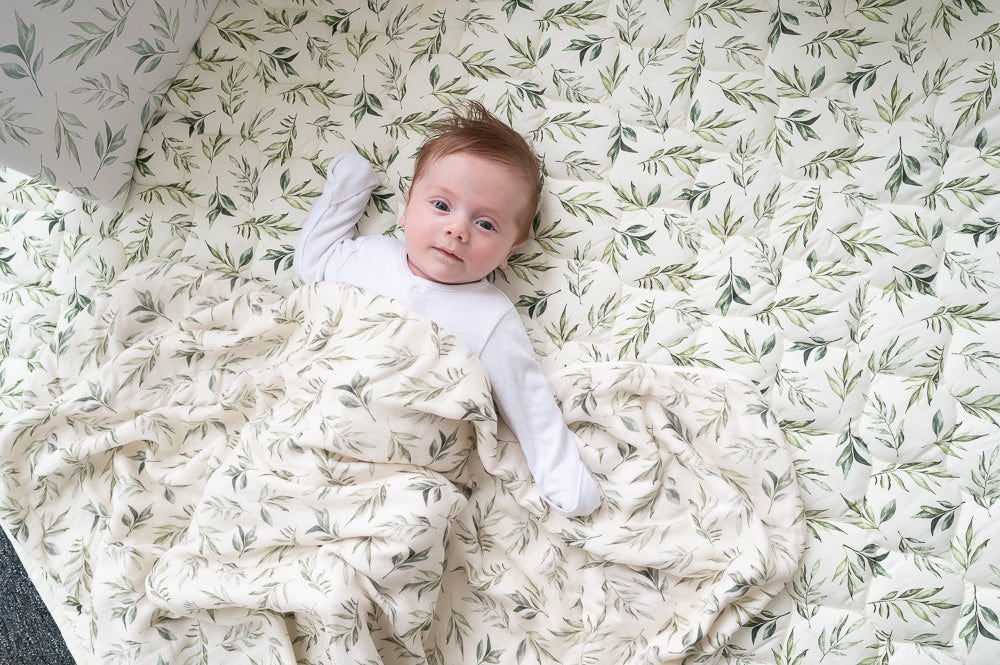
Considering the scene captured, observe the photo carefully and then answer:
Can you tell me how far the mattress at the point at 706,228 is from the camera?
1060 millimetres

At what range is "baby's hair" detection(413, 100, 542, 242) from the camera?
108 cm

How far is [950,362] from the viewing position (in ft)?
3.57

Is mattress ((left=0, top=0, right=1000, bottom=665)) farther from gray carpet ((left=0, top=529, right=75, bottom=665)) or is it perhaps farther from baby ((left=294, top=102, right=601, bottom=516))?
gray carpet ((left=0, top=529, right=75, bottom=665))

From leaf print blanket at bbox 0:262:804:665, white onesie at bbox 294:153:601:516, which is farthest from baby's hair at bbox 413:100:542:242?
leaf print blanket at bbox 0:262:804:665

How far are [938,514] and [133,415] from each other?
1.23 meters

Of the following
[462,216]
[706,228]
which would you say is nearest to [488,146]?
[462,216]

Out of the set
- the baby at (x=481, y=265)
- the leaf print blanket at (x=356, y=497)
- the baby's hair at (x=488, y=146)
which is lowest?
the leaf print blanket at (x=356, y=497)

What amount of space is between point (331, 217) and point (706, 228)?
2.00ft

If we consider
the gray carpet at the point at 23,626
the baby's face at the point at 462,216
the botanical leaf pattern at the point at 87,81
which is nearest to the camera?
the botanical leaf pattern at the point at 87,81

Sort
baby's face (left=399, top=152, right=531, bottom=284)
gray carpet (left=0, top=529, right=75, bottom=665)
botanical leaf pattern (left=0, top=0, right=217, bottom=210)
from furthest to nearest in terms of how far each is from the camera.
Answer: gray carpet (left=0, top=529, right=75, bottom=665) < baby's face (left=399, top=152, right=531, bottom=284) < botanical leaf pattern (left=0, top=0, right=217, bottom=210)

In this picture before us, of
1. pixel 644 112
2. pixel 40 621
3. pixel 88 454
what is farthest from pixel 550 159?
pixel 40 621

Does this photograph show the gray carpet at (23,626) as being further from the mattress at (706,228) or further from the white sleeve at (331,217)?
the white sleeve at (331,217)

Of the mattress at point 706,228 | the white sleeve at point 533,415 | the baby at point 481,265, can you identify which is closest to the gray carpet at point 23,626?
the mattress at point 706,228

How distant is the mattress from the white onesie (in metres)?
0.06
